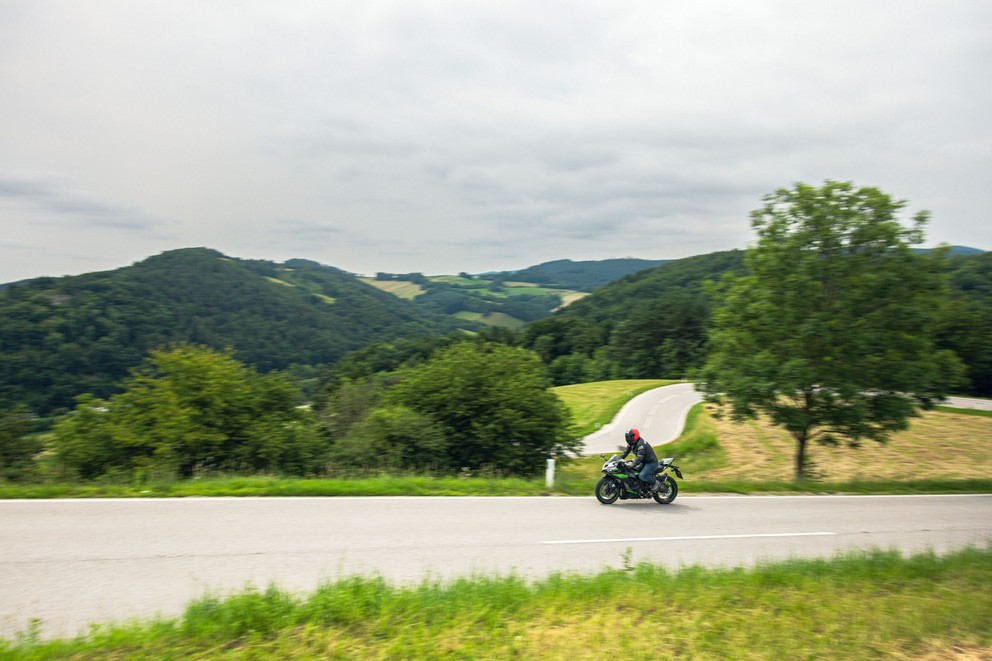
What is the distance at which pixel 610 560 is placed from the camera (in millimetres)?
7777

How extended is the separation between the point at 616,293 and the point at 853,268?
4903 inches

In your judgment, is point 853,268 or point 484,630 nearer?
point 484,630

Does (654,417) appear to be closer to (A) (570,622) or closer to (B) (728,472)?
(B) (728,472)

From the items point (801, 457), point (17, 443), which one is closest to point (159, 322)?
point (17, 443)

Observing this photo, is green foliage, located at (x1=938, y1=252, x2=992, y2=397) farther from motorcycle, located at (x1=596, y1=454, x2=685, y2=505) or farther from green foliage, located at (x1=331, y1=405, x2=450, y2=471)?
green foliage, located at (x1=331, y1=405, x2=450, y2=471)

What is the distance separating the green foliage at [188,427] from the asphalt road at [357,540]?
415 cm

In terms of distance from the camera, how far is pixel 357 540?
784 cm

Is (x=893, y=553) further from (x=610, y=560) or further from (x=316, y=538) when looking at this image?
(x=316, y=538)

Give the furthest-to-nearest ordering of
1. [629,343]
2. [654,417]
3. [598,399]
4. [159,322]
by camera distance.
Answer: [159,322] < [629,343] < [598,399] < [654,417]

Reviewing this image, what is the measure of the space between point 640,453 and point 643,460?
0.16 m

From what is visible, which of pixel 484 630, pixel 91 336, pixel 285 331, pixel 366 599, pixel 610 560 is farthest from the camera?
pixel 285 331

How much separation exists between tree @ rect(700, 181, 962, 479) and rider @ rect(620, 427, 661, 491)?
5.02 metres

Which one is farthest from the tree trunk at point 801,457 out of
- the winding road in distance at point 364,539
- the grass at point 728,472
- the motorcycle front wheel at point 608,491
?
the motorcycle front wheel at point 608,491

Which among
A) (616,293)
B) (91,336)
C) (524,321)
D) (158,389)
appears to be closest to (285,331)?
(91,336)
